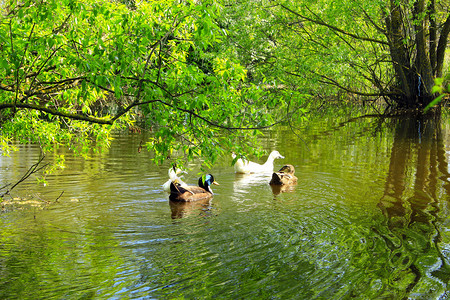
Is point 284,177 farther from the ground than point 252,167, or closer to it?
closer to it

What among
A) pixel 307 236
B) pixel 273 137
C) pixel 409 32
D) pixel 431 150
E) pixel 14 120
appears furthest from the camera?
pixel 409 32

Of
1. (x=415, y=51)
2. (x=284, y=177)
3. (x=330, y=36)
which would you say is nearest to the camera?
(x=284, y=177)

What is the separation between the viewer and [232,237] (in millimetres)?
7000

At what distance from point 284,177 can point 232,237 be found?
4460 mm

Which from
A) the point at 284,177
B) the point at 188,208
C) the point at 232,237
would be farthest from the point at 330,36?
the point at 232,237

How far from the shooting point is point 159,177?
12180 millimetres

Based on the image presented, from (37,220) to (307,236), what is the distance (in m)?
4.75

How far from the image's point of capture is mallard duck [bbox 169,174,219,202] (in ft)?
31.2

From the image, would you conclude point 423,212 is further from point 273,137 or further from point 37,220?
point 273,137

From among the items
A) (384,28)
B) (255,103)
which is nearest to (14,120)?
(255,103)

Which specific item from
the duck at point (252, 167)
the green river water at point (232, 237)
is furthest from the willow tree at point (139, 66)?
the duck at point (252, 167)

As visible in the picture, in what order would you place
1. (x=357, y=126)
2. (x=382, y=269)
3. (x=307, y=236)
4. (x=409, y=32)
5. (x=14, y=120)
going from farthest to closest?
(x=357, y=126), (x=409, y=32), (x=14, y=120), (x=307, y=236), (x=382, y=269)

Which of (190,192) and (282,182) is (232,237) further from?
(282,182)

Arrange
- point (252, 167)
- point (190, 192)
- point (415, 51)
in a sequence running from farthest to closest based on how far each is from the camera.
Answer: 1. point (415, 51)
2. point (252, 167)
3. point (190, 192)
